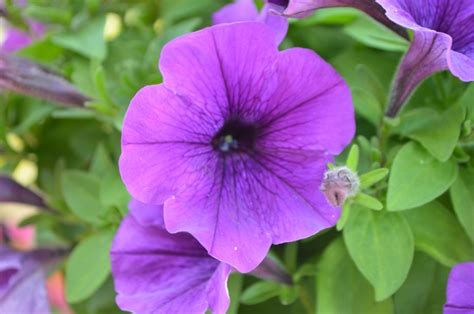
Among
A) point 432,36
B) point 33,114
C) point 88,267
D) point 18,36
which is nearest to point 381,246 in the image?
point 432,36

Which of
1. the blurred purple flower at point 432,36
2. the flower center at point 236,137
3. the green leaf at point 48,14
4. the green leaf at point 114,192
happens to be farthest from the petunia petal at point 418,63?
the green leaf at point 48,14

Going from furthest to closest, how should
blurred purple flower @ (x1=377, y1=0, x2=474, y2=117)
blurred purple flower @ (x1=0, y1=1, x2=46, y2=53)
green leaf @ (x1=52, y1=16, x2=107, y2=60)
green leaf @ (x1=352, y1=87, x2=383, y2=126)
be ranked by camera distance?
blurred purple flower @ (x1=0, y1=1, x2=46, y2=53) → green leaf @ (x1=52, y1=16, x2=107, y2=60) → green leaf @ (x1=352, y1=87, x2=383, y2=126) → blurred purple flower @ (x1=377, y1=0, x2=474, y2=117)

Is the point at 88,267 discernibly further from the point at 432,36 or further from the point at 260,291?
the point at 432,36

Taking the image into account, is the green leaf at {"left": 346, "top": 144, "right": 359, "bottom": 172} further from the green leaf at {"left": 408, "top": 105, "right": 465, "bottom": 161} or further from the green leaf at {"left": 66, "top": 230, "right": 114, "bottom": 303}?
the green leaf at {"left": 66, "top": 230, "right": 114, "bottom": 303}

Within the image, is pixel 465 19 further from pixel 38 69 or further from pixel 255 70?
pixel 38 69

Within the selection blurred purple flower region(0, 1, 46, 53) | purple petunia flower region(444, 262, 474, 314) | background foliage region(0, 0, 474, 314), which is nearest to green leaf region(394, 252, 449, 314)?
background foliage region(0, 0, 474, 314)

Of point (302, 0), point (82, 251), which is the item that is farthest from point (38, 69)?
point (302, 0)
